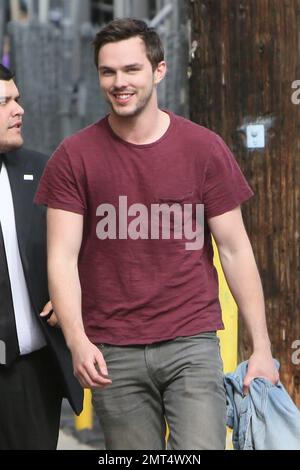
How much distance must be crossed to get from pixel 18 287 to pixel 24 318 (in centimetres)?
13

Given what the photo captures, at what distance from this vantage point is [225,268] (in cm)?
437

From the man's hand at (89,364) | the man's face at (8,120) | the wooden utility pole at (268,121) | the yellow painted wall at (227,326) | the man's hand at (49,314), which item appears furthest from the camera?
the wooden utility pole at (268,121)

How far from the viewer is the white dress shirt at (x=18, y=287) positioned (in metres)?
4.77

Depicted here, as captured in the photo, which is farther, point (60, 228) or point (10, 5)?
point (10, 5)

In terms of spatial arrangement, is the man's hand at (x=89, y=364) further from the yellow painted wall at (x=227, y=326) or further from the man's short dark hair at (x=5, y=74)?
the yellow painted wall at (x=227, y=326)

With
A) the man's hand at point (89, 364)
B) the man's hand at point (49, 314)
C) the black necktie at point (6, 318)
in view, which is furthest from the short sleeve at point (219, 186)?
the black necktie at point (6, 318)

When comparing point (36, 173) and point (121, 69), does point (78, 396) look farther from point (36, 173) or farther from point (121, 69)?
point (121, 69)

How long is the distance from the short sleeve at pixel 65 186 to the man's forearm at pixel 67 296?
0.20m

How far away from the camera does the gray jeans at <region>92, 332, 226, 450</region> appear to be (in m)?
4.14

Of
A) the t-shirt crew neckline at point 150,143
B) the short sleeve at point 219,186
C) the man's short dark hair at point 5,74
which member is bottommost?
the short sleeve at point 219,186

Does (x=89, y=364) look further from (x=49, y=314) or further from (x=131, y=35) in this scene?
(x=131, y=35)

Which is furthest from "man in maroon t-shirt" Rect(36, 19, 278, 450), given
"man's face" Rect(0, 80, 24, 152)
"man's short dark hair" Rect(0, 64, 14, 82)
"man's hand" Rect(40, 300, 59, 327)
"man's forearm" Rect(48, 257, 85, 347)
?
"man's short dark hair" Rect(0, 64, 14, 82)

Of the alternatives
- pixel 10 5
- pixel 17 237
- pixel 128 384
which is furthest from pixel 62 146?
pixel 10 5

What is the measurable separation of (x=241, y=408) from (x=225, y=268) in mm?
521
